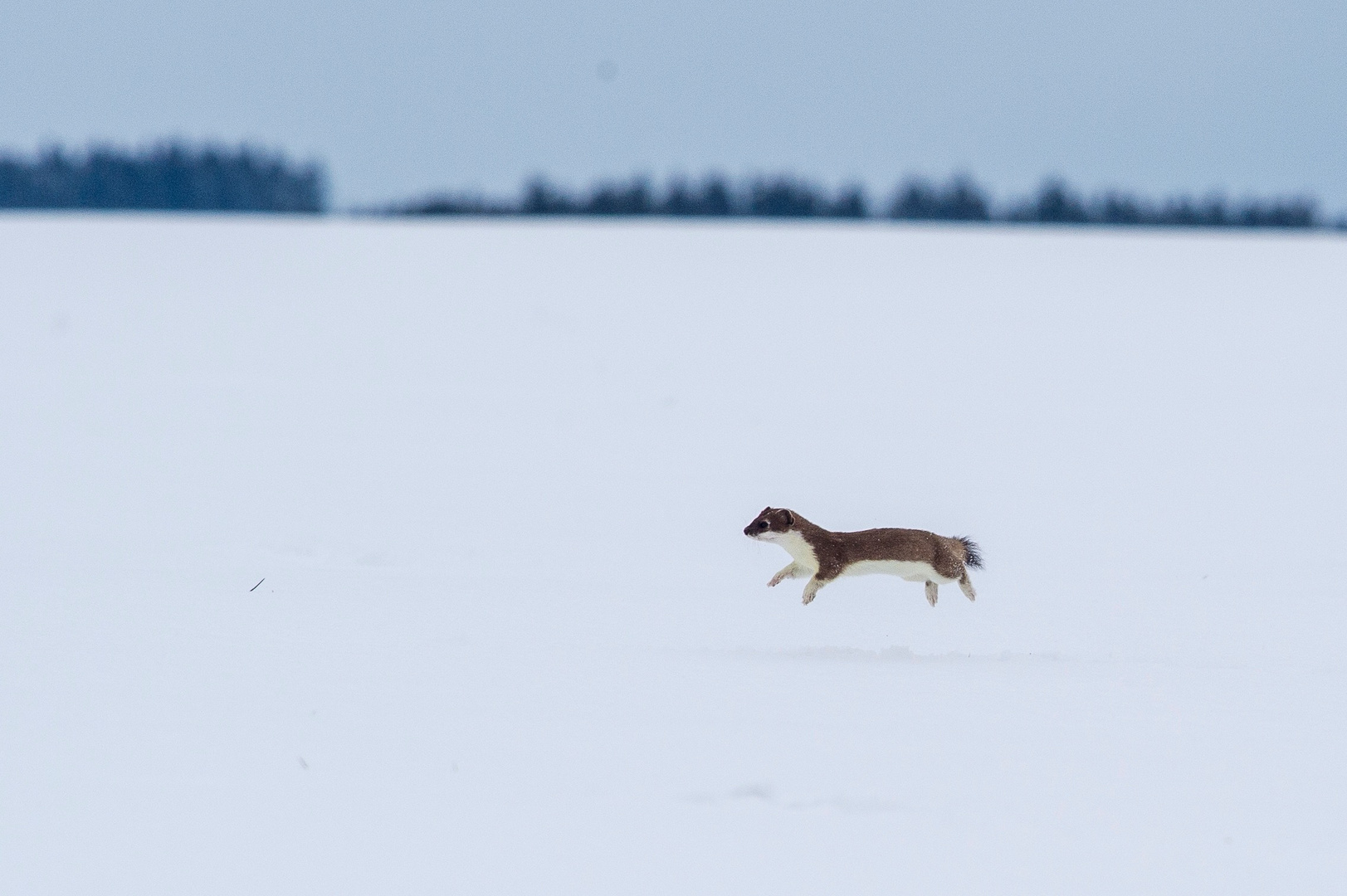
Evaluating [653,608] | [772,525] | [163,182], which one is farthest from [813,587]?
[163,182]

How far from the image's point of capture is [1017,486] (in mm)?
9922

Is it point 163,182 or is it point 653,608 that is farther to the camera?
point 163,182

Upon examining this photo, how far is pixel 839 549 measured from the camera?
5445mm

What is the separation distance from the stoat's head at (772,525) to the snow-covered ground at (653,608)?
0.45m

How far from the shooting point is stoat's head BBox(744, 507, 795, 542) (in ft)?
17.5

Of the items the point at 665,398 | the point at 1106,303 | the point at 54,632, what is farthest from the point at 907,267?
the point at 54,632

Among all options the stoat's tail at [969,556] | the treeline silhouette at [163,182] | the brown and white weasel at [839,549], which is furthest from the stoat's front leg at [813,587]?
the treeline silhouette at [163,182]

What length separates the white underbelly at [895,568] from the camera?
543 centimetres

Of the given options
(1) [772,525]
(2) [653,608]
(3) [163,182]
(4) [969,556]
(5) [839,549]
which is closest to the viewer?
(1) [772,525]

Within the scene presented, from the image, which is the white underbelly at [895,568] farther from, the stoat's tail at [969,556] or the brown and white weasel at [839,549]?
the stoat's tail at [969,556]

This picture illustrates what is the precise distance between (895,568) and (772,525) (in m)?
0.55

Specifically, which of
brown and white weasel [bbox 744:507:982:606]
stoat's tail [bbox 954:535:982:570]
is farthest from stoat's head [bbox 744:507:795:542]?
stoat's tail [bbox 954:535:982:570]

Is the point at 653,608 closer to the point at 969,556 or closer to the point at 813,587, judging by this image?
the point at 813,587

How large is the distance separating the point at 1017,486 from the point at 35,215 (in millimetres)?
26194
